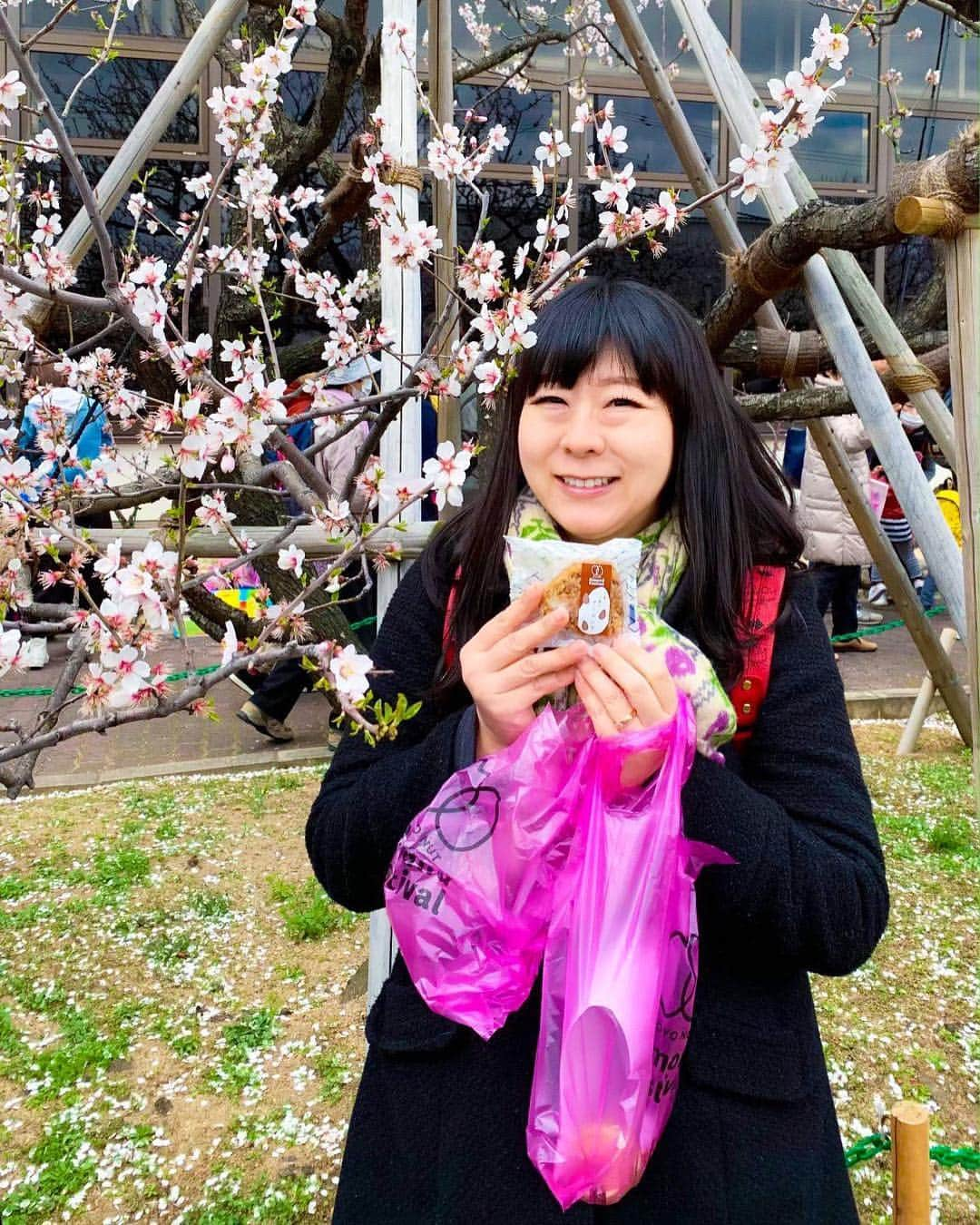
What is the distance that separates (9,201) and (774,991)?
73.9 inches

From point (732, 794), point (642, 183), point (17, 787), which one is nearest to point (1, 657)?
point (17, 787)

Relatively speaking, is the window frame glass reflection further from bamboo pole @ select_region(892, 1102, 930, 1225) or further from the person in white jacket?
bamboo pole @ select_region(892, 1102, 930, 1225)

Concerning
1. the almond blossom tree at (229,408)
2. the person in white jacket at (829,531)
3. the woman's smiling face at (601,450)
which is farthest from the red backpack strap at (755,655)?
the person in white jacket at (829,531)

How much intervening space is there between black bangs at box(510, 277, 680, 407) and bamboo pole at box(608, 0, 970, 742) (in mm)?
1405

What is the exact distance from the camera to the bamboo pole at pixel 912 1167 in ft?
4.14

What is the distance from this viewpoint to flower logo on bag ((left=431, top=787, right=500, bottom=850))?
3.43 feet

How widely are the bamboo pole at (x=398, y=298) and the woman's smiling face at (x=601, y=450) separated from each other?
2.92 feet

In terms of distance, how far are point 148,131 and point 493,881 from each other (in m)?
1.97

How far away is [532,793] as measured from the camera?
104 cm

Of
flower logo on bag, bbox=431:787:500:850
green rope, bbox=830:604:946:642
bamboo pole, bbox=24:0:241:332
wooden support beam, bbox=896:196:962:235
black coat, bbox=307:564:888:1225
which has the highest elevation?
bamboo pole, bbox=24:0:241:332

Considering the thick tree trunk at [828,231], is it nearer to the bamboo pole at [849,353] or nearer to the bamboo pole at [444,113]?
the bamboo pole at [849,353]

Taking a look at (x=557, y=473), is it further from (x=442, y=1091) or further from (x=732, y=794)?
(x=442, y=1091)

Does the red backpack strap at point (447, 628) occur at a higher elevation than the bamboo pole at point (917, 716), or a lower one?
higher

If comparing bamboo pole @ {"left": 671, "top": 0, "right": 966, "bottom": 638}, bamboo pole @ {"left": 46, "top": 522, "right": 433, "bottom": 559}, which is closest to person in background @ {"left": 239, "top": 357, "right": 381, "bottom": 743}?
bamboo pole @ {"left": 46, "top": 522, "right": 433, "bottom": 559}
